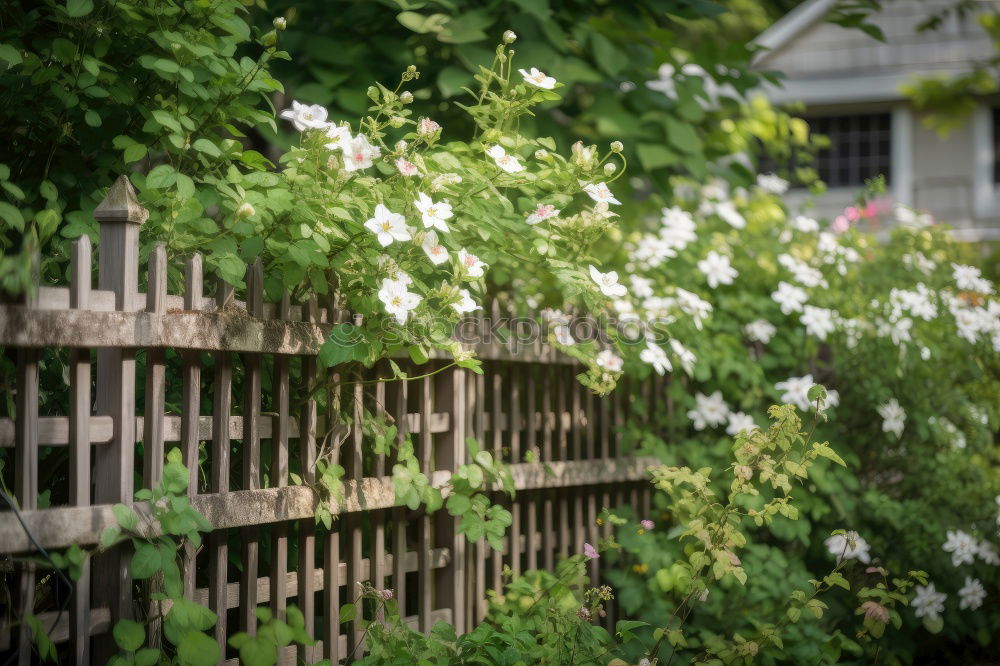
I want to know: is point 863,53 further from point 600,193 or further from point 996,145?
point 600,193

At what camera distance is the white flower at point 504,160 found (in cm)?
267

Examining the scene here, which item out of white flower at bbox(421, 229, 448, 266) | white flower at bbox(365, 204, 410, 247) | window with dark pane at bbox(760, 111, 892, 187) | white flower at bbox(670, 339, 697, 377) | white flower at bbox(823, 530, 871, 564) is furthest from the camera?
window with dark pane at bbox(760, 111, 892, 187)

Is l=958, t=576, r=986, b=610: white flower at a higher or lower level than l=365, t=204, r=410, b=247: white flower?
lower

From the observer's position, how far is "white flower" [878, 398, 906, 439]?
4008 mm

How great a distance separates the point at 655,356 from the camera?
346 centimetres

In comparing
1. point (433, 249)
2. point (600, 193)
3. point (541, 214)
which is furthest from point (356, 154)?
point (600, 193)

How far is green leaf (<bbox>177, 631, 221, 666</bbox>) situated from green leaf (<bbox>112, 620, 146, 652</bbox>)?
9 centimetres

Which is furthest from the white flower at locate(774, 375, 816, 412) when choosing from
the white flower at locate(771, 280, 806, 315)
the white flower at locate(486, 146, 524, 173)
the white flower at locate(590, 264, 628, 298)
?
the white flower at locate(486, 146, 524, 173)

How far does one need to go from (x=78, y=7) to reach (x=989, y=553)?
12.3ft

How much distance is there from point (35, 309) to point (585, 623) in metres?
1.61

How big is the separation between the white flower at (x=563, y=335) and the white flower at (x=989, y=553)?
6.60 feet

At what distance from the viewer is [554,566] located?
3.80 metres

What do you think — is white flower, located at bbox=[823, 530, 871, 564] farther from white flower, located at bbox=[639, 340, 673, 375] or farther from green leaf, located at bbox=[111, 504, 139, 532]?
green leaf, located at bbox=[111, 504, 139, 532]

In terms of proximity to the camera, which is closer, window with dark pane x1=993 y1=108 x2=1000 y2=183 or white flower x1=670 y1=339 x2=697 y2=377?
white flower x1=670 y1=339 x2=697 y2=377
